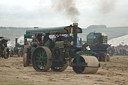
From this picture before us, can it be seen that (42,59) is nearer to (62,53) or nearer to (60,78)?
(62,53)

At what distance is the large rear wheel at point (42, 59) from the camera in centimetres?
1396

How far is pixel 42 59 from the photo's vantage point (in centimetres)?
1448

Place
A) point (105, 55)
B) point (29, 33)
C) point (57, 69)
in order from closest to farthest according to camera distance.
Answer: point (57, 69) < point (29, 33) < point (105, 55)

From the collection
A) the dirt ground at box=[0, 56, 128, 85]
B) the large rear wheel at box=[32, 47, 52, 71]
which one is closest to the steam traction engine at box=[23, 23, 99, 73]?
the large rear wheel at box=[32, 47, 52, 71]

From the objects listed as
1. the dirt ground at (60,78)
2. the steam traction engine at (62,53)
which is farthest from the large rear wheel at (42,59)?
the dirt ground at (60,78)

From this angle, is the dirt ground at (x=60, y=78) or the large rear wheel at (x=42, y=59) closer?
the dirt ground at (x=60, y=78)

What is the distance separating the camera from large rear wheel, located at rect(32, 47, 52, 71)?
14.0 m

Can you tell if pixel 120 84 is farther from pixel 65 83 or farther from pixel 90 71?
pixel 90 71

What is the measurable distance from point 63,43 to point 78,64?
134 cm

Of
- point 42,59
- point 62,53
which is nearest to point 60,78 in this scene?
point 62,53

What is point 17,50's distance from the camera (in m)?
42.2

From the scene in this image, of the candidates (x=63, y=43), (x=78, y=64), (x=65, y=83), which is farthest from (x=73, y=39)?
(x=65, y=83)

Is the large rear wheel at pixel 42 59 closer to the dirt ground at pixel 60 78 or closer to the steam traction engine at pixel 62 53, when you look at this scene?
the steam traction engine at pixel 62 53

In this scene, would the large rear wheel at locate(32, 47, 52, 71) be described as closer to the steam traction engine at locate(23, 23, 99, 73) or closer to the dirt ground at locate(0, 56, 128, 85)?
the steam traction engine at locate(23, 23, 99, 73)
